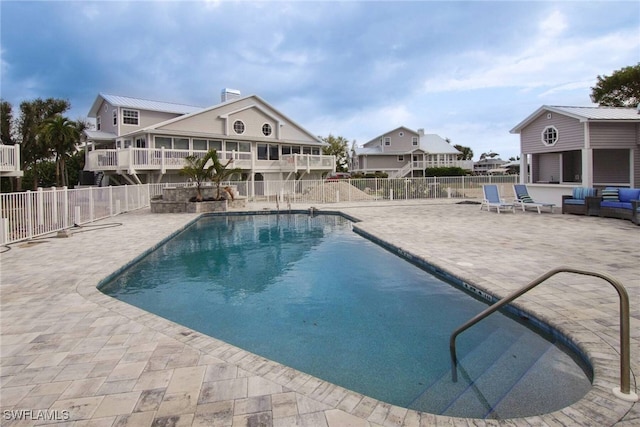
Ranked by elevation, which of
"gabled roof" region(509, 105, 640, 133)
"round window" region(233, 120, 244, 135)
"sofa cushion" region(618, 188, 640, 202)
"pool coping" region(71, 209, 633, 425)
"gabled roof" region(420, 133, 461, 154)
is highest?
"gabled roof" region(420, 133, 461, 154)

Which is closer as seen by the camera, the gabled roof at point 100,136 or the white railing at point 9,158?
the white railing at point 9,158

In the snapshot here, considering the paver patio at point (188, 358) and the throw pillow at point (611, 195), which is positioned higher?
the throw pillow at point (611, 195)

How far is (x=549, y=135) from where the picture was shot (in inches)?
672

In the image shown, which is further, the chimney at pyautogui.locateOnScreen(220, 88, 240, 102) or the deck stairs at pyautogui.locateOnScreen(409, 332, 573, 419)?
the chimney at pyautogui.locateOnScreen(220, 88, 240, 102)

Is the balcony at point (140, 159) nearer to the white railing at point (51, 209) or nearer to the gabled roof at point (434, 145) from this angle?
the white railing at point (51, 209)

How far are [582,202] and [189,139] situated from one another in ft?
71.8

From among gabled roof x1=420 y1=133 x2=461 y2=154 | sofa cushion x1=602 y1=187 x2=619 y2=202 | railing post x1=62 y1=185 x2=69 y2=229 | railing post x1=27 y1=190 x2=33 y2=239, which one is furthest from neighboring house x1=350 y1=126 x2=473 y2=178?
railing post x1=27 y1=190 x2=33 y2=239

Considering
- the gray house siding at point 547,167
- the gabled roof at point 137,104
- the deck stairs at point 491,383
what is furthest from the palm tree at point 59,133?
the deck stairs at point 491,383

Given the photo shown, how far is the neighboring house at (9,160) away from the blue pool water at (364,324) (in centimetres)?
836

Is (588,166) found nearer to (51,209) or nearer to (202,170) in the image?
(202,170)

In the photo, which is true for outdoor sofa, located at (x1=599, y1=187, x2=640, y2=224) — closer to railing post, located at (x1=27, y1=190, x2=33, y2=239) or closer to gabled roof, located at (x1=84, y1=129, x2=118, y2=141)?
railing post, located at (x1=27, y1=190, x2=33, y2=239)

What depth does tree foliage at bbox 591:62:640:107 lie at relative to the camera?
29891mm

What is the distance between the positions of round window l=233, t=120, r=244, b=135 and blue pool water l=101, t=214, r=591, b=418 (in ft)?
64.7

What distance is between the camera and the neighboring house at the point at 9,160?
13812 millimetres
